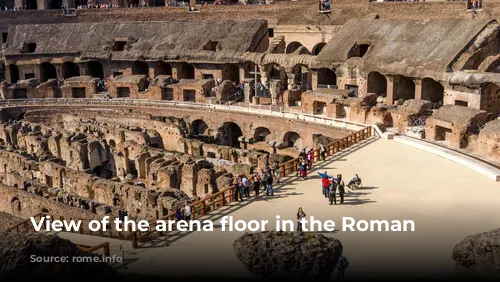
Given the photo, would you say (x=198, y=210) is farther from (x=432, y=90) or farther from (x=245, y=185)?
(x=432, y=90)

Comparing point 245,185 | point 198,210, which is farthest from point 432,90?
point 198,210

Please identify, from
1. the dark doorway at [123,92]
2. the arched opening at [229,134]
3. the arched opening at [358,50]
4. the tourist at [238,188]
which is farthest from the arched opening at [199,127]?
the tourist at [238,188]

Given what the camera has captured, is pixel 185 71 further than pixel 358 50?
Yes

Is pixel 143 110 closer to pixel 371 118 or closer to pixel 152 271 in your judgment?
pixel 371 118

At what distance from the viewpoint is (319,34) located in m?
43.3

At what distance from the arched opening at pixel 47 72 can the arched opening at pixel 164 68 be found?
9930 millimetres

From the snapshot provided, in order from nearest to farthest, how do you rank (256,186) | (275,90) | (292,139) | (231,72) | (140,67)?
(256,186) < (292,139) < (275,90) < (231,72) < (140,67)

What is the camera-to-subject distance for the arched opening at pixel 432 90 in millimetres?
32516

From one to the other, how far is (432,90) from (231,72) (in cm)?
1503

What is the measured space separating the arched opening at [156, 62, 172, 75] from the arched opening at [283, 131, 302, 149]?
14.7 metres

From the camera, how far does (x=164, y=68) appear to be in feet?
147

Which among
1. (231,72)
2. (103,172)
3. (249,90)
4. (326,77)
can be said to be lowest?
(103,172)

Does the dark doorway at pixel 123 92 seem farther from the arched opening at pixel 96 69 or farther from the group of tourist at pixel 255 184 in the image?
the group of tourist at pixel 255 184

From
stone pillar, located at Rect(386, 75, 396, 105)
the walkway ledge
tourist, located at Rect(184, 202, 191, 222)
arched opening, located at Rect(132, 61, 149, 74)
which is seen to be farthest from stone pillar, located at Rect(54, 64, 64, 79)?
tourist, located at Rect(184, 202, 191, 222)
